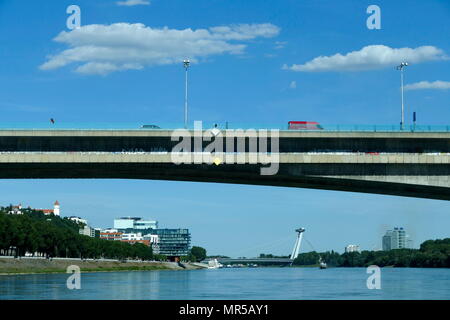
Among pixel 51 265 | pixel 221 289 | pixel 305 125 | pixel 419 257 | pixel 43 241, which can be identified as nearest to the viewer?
pixel 305 125

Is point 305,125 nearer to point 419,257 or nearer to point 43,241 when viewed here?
point 43,241

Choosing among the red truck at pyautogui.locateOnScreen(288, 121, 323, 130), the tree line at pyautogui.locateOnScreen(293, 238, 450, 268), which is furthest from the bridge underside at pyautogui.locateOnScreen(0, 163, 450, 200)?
the tree line at pyautogui.locateOnScreen(293, 238, 450, 268)

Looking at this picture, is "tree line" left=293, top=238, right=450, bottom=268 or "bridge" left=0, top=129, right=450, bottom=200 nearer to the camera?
"bridge" left=0, top=129, right=450, bottom=200

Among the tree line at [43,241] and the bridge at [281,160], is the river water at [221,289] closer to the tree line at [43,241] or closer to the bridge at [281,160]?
the bridge at [281,160]

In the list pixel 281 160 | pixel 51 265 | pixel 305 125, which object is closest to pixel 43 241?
pixel 51 265

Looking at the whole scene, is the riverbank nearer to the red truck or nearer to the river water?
the river water

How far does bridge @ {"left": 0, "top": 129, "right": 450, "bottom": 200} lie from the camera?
52.0 metres

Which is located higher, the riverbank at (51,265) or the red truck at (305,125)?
the red truck at (305,125)

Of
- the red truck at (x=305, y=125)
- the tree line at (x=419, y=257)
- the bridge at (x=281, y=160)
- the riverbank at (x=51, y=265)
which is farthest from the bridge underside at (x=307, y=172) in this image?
the tree line at (x=419, y=257)

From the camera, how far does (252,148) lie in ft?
169

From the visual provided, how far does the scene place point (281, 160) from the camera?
168 feet

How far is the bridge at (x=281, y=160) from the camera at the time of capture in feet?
171
